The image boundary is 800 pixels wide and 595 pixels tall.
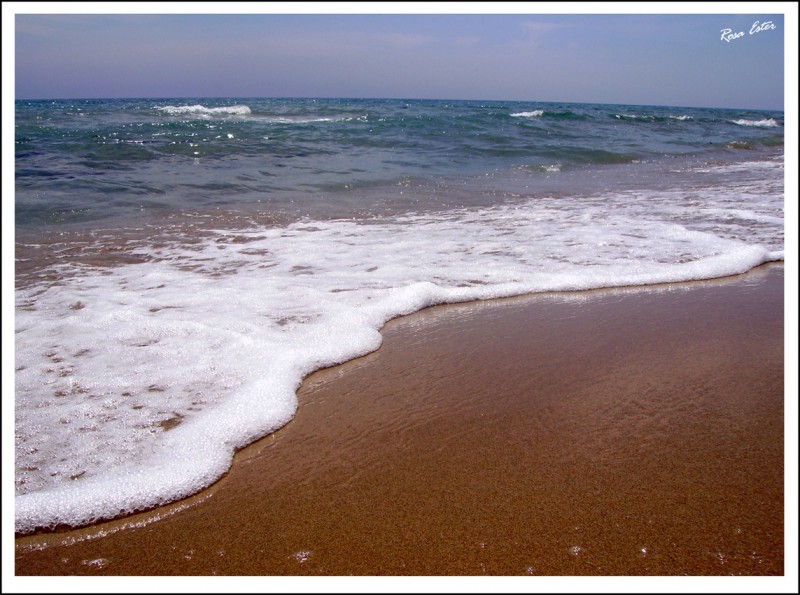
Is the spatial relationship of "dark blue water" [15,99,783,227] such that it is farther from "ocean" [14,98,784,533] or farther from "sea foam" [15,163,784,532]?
"sea foam" [15,163,784,532]

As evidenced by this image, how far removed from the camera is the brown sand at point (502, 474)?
1.64 metres

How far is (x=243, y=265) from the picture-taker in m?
4.44

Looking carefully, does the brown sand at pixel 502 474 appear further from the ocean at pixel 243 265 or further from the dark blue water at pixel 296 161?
the dark blue water at pixel 296 161

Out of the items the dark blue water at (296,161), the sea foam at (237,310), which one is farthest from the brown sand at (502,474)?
the dark blue water at (296,161)

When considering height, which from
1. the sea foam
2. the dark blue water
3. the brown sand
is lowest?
the brown sand

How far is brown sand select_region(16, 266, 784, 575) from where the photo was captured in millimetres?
1643

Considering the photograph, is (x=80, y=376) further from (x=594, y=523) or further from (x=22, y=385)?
(x=594, y=523)

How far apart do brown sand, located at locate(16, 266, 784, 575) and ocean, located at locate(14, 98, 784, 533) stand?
20 cm

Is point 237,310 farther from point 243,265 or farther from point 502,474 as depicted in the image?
point 502,474

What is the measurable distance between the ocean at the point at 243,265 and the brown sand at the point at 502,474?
200 millimetres

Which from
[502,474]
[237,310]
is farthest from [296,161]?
[502,474]

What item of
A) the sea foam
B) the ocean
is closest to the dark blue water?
the ocean

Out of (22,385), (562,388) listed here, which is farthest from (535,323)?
(22,385)

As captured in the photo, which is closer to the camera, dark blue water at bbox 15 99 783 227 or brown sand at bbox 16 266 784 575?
brown sand at bbox 16 266 784 575
